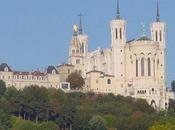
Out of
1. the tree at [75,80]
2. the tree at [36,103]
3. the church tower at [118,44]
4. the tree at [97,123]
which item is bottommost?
the tree at [97,123]

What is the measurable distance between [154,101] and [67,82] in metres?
10.2

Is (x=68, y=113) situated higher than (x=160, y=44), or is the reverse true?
(x=160, y=44)

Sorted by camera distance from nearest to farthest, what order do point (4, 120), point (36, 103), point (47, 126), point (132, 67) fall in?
point (47, 126) → point (4, 120) → point (36, 103) → point (132, 67)

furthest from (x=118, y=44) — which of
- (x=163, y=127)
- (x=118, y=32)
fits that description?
(x=163, y=127)

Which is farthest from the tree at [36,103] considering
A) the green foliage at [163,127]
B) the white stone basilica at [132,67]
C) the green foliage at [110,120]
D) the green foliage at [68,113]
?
the white stone basilica at [132,67]

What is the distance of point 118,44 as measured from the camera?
127 metres

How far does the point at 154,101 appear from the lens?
124 meters

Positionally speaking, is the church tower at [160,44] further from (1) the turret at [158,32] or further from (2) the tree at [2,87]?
(2) the tree at [2,87]

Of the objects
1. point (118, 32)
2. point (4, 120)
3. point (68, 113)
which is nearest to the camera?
point (4, 120)

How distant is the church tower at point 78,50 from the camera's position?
132375mm

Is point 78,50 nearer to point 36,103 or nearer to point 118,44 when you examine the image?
point 118,44

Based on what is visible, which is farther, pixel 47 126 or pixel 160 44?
pixel 160 44

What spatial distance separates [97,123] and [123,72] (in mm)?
21934

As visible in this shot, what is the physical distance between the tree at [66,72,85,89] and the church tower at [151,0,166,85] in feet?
27.7
